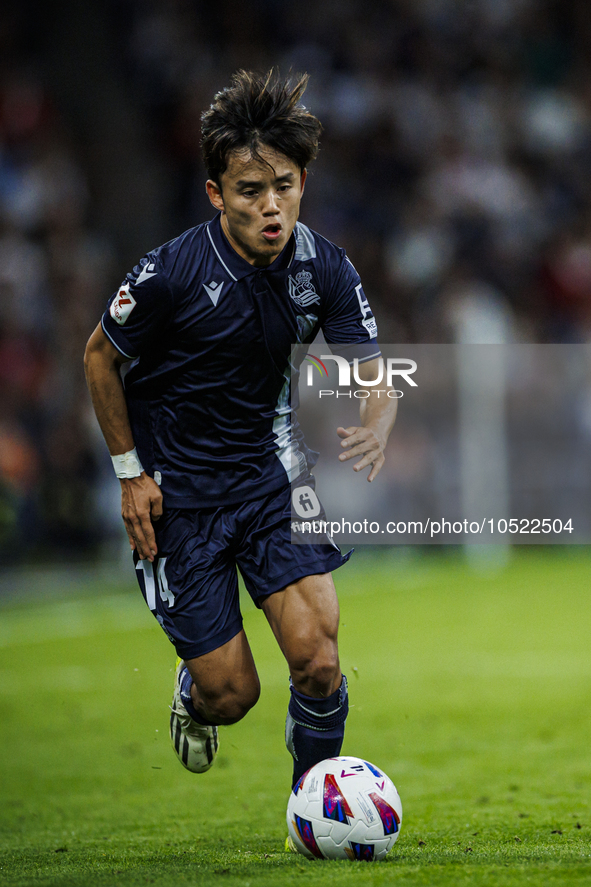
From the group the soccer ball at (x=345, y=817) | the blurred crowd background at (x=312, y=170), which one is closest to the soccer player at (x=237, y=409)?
the soccer ball at (x=345, y=817)

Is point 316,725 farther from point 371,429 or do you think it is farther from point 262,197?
point 262,197

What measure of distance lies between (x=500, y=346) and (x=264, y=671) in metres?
4.67

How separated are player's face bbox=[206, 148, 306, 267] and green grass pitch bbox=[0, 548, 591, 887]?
1.59 metres

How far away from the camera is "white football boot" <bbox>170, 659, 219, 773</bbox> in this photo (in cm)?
455

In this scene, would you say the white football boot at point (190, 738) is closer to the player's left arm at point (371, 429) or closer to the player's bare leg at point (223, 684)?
the player's bare leg at point (223, 684)

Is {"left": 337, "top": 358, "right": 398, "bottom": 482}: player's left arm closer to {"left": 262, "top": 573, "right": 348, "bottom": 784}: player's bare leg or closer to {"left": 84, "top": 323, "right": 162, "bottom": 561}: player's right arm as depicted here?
{"left": 262, "top": 573, "right": 348, "bottom": 784}: player's bare leg

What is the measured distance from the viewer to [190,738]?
4562 millimetres

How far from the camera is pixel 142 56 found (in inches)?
596

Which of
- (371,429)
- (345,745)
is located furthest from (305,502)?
(345,745)

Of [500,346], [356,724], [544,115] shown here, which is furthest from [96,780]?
[544,115]

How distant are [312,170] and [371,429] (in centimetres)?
975

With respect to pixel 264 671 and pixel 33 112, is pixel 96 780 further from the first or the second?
pixel 33 112

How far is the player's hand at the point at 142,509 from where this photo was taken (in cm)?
403

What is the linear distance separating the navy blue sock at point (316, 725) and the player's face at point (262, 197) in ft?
5.08
